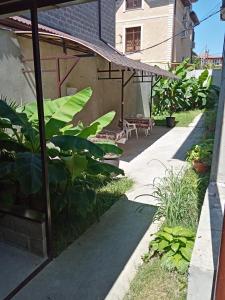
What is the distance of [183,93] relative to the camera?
1581 centimetres

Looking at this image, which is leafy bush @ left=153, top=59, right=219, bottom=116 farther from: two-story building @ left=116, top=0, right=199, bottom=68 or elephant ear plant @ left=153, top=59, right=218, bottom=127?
two-story building @ left=116, top=0, right=199, bottom=68

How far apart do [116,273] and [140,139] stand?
782 cm

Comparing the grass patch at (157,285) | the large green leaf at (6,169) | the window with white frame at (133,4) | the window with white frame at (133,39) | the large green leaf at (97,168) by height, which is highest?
the window with white frame at (133,4)

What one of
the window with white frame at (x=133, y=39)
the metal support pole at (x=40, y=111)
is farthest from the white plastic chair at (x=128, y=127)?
the window with white frame at (x=133, y=39)

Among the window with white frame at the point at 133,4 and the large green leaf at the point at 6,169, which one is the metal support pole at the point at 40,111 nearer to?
the large green leaf at the point at 6,169

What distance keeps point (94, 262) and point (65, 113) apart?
6.77 ft

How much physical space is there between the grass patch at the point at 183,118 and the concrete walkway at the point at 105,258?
8.84 m

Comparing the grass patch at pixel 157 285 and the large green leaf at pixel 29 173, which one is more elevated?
the large green leaf at pixel 29 173

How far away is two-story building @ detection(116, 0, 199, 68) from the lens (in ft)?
72.8

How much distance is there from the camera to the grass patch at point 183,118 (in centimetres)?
1394

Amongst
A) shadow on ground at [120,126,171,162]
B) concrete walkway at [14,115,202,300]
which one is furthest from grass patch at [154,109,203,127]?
concrete walkway at [14,115,202,300]

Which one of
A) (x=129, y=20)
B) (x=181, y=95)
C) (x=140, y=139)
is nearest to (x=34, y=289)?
(x=140, y=139)

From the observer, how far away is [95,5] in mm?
9844

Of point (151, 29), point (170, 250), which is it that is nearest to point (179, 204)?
point (170, 250)
